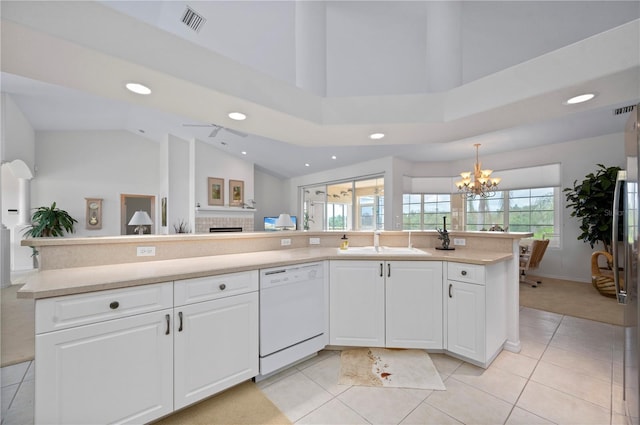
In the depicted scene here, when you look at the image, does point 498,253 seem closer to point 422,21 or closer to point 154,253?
point 422,21

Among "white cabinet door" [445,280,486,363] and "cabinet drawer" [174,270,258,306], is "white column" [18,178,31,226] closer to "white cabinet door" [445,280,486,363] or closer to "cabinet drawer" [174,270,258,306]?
"cabinet drawer" [174,270,258,306]

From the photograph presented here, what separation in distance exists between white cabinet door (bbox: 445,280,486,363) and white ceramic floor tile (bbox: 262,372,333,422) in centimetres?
115

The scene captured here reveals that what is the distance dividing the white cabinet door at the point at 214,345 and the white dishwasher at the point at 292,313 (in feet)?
0.30

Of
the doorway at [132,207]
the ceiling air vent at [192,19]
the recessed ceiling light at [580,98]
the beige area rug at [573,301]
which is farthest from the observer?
the doorway at [132,207]

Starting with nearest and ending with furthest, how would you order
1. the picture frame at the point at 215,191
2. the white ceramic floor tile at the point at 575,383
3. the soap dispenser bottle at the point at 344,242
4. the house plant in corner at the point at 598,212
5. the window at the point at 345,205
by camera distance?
1. the white ceramic floor tile at the point at 575,383
2. the soap dispenser bottle at the point at 344,242
3. the house plant in corner at the point at 598,212
4. the window at the point at 345,205
5. the picture frame at the point at 215,191

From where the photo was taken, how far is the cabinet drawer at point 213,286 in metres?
1.60

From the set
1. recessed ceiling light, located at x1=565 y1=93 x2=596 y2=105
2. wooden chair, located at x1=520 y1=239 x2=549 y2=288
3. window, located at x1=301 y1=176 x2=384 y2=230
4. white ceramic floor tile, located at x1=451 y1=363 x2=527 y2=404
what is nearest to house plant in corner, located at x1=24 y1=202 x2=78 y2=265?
window, located at x1=301 y1=176 x2=384 y2=230

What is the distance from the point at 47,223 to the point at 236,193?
405 cm

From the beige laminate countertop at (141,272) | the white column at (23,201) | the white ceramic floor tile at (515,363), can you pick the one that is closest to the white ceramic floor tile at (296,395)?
the beige laminate countertop at (141,272)

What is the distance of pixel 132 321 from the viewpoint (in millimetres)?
1441

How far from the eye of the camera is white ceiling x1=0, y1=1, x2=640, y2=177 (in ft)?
4.28

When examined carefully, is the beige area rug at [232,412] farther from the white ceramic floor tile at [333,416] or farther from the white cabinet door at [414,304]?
the white cabinet door at [414,304]

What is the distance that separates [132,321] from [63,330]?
269 mm

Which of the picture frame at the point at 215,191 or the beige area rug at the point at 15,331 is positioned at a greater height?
the picture frame at the point at 215,191
